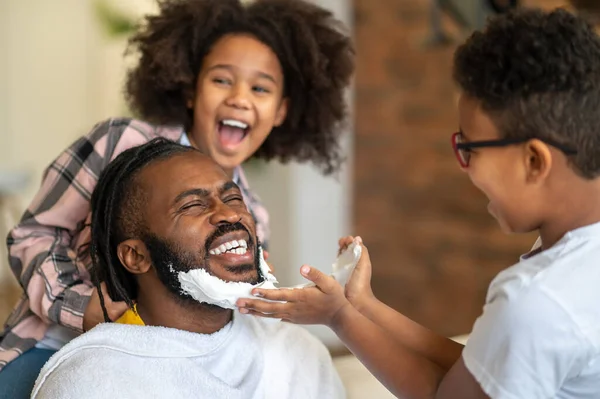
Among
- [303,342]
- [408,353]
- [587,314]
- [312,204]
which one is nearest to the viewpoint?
[587,314]

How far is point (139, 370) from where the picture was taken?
4.28 ft

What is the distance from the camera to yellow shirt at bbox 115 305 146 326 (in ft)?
4.65

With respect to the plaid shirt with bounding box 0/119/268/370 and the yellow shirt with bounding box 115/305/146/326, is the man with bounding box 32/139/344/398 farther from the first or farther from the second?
the plaid shirt with bounding box 0/119/268/370

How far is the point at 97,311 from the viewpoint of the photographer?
1.49m

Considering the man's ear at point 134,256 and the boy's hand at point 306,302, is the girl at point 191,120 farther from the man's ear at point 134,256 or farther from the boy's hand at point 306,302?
the boy's hand at point 306,302

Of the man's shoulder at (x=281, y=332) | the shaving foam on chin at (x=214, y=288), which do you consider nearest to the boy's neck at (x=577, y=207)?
the shaving foam on chin at (x=214, y=288)

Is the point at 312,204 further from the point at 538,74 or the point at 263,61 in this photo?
the point at 538,74

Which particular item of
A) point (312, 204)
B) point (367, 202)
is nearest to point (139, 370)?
point (312, 204)

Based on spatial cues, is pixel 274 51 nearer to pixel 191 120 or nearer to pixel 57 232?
pixel 191 120

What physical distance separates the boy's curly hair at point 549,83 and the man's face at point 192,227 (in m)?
0.51

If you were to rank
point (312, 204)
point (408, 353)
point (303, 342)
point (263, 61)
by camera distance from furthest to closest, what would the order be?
point (312, 204), point (263, 61), point (303, 342), point (408, 353)

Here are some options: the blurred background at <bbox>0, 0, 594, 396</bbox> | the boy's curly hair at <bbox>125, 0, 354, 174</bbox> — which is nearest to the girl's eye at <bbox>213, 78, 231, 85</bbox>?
the boy's curly hair at <bbox>125, 0, 354, 174</bbox>

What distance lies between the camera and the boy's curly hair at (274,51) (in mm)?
1870

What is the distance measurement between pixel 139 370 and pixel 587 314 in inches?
28.8
